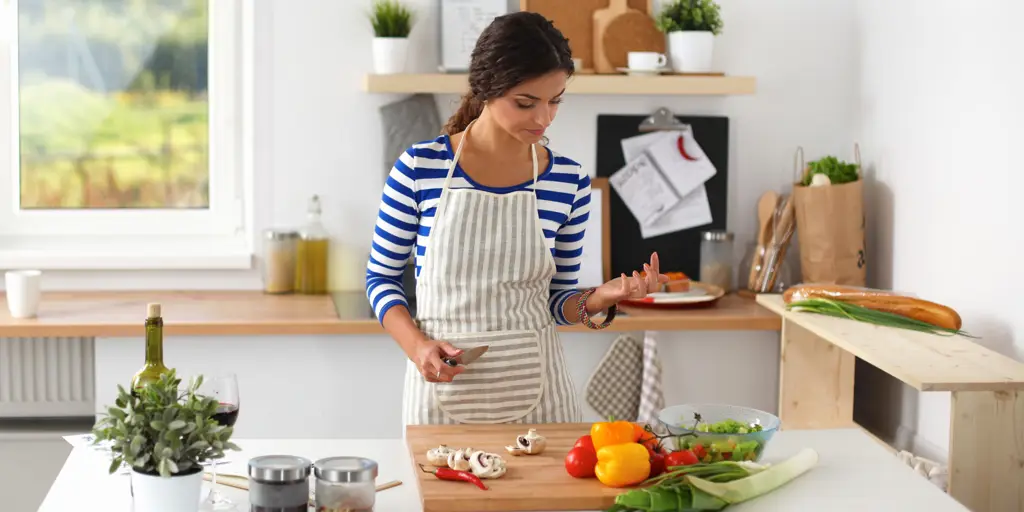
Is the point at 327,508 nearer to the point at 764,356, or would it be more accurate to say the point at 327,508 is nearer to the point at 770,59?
the point at 764,356

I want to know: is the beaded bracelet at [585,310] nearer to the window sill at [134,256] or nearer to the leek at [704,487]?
the leek at [704,487]

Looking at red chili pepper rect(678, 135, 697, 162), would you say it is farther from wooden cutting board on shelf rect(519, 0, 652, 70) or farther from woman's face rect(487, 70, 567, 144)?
woman's face rect(487, 70, 567, 144)

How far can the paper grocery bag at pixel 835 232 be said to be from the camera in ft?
10.2

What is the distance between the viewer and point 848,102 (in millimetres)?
3490

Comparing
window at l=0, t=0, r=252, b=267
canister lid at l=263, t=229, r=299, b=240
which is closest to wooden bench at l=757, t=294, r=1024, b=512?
canister lid at l=263, t=229, r=299, b=240

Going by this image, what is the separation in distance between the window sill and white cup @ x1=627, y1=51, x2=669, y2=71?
1.24m

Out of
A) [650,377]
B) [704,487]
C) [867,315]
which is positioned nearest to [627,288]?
[704,487]

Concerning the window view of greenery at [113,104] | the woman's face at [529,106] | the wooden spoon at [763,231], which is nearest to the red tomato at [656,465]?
the woman's face at [529,106]

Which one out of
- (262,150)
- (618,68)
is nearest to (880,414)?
(618,68)

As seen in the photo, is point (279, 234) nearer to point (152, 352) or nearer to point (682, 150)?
point (682, 150)

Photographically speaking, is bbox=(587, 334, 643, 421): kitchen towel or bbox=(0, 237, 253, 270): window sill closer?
bbox=(587, 334, 643, 421): kitchen towel

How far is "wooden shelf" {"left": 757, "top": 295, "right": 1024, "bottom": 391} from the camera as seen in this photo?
6.56 ft

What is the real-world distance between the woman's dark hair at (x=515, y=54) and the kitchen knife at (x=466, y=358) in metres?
0.43

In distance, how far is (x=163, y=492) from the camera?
4.72 feet
